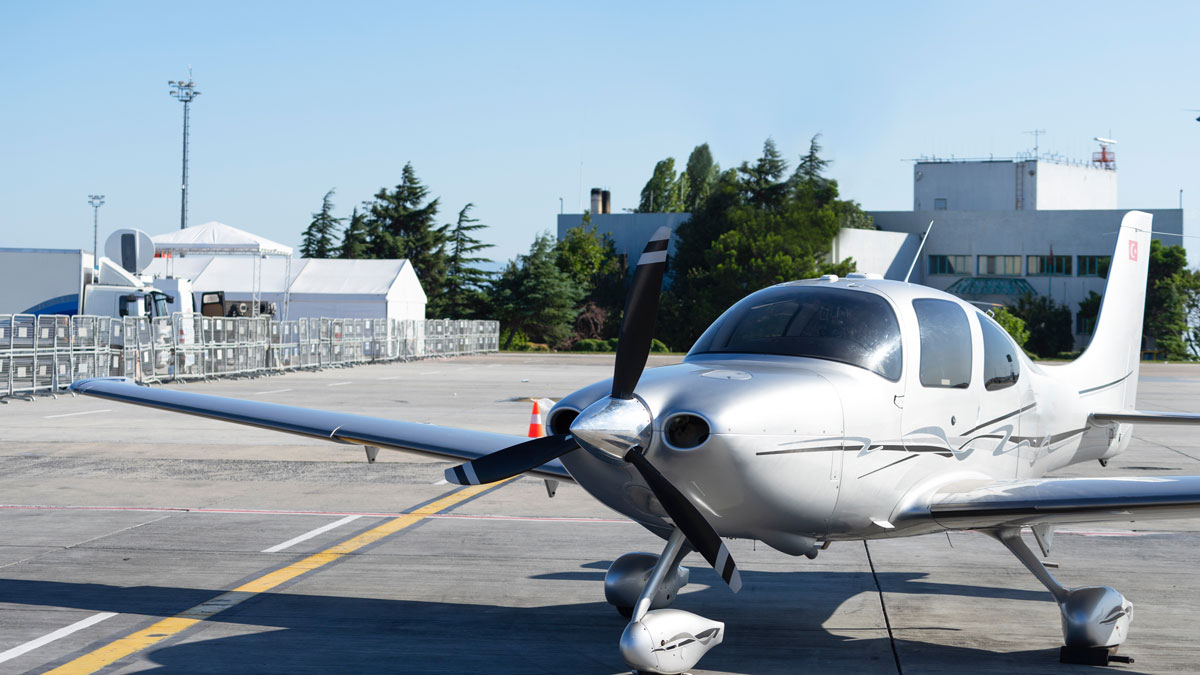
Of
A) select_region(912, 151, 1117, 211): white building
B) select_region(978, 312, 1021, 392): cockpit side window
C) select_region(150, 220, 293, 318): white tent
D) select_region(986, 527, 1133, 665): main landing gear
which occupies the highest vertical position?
select_region(912, 151, 1117, 211): white building

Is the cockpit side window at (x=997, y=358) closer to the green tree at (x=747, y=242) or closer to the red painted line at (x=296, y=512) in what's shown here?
the red painted line at (x=296, y=512)

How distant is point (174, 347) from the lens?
98.7 ft

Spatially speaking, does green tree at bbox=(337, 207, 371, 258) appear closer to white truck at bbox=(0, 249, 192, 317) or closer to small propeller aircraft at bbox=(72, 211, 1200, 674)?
white truck at bbox=(0, 249, 192, 317)

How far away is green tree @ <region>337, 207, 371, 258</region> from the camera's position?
89000 millimetres

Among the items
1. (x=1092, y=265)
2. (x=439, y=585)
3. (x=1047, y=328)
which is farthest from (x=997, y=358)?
(x=1092, y=265)

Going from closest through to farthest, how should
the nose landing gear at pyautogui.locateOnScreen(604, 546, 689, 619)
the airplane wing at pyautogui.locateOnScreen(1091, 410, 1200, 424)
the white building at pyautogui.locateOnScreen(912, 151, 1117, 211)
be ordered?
the nose landing gear at pyautogui.locateOnScreen(604, 546, 689, 619) < the airplane wing at pyautogui.locateOnScreen(1091, 410, 1200, 424) < the white building at pyautogui.locateOnScreen(912, 151, 1117, 211)

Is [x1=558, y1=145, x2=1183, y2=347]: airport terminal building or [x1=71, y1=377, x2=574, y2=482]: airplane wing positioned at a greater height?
[x1=558, y1=145, x2=1183, y2=347]: airport terminal building

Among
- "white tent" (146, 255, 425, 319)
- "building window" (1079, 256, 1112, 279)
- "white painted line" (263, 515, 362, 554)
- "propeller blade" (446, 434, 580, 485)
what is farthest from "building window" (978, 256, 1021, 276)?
"propeller blade" (446, 434, 580, 485)

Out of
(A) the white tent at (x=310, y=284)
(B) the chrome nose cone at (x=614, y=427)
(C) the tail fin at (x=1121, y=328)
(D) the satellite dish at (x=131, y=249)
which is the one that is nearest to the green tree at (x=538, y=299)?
(A) the white tent at (x=310, y=284)

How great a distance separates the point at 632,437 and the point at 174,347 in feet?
90.5

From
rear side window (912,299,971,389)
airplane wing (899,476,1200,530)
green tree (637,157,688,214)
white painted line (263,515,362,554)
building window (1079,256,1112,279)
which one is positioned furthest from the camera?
green tree (637,157,688,214)

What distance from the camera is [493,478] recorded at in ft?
18.4

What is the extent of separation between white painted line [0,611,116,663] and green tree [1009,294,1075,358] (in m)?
70.2

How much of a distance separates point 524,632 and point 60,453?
431 inches
